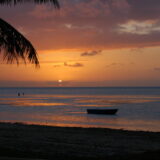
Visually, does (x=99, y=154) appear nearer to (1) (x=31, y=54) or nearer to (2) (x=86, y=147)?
(2) (x=86, y=147)

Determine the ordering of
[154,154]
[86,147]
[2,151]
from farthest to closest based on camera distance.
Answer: [86,147], [2,151], [154,154]

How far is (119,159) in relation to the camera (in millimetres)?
9898

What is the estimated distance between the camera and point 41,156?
11.0 metres

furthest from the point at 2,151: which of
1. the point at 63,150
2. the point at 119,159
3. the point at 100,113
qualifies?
the point at 100,113

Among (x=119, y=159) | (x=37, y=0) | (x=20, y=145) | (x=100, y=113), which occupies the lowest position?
(x=119, y=159)

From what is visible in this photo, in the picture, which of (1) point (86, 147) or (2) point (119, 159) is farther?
(1) point (86, 147)

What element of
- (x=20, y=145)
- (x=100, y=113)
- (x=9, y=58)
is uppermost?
(x=100, y=113)

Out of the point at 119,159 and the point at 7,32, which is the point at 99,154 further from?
the point at 7,32

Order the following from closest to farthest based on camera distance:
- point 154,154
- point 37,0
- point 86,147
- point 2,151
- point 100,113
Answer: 1. point 154,154
2. point 37,0
3. point 2,151
4. point 86,147
5. point 100,113

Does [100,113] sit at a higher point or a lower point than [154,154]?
higher

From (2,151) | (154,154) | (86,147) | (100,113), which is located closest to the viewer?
(154,154)

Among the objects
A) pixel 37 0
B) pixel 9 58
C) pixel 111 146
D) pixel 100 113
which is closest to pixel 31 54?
pixel 9 58

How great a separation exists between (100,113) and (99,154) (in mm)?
42750

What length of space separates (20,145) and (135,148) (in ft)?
15.4
